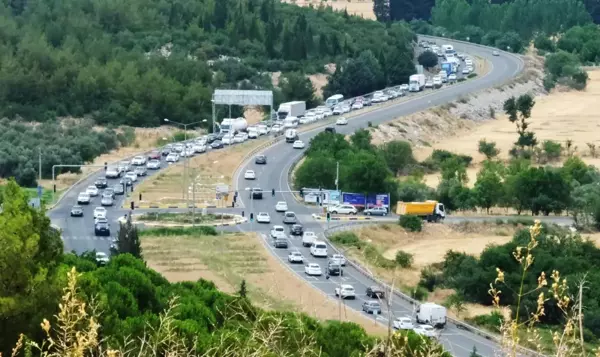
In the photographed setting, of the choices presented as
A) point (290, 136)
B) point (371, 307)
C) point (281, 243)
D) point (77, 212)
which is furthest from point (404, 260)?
point (290, 136)

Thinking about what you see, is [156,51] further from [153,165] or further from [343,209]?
[343,209]

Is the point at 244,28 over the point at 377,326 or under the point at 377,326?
over

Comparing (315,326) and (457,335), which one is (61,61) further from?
(315,326)

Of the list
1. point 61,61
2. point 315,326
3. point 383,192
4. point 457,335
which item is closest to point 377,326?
point 457,335

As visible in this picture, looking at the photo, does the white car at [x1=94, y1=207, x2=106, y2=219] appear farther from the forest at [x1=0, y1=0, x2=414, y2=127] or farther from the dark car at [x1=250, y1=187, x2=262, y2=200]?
the forest at [x1=0, y1=0, x2=414, y2=127]

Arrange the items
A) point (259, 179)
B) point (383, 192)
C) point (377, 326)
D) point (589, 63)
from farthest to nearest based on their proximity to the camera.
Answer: point (589, 63) → point (259, 179) → point (383, 192) → point (377, 326)

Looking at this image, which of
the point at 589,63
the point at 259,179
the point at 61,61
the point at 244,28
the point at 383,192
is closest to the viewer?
the point at 383,192

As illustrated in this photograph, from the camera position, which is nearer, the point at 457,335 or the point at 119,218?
the point at 457,335

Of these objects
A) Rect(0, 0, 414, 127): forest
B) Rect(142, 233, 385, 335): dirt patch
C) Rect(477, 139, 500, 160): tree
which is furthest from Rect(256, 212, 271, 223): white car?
Rect(0, 0, 414, 127): forest
